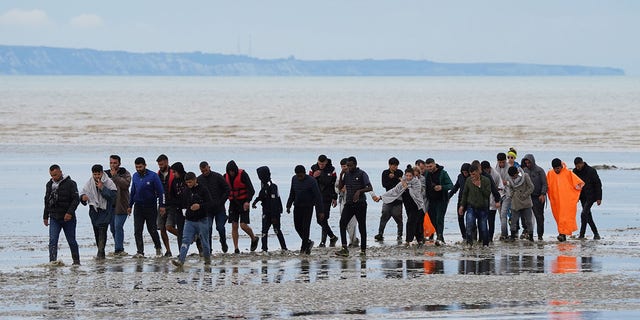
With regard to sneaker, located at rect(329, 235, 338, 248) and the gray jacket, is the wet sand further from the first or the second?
sneaker, located at rect(329, 235, 338, 248)

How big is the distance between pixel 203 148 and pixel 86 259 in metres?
30.6

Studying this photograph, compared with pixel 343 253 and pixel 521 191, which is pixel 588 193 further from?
pixel 343 253

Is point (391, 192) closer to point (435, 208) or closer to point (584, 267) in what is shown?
point (435, 208)

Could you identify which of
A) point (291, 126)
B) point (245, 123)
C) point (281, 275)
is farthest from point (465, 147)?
point (281, 275)

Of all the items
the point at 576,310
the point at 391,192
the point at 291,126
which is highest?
the point at 291,126

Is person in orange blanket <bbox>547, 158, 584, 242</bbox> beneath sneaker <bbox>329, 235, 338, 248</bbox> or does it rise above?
above

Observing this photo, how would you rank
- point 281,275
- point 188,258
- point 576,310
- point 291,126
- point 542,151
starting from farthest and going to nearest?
point 291,126, point 542,151, point 188,258, point 281,275, point 576,310

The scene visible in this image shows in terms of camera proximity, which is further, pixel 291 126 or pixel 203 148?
pixel 291 126

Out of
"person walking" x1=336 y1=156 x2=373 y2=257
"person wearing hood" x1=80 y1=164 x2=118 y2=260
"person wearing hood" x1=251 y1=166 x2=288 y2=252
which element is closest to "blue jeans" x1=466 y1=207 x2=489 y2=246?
"person walking" x1=336 y1=156 x2=373 y2=257

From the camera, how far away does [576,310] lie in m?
12.5

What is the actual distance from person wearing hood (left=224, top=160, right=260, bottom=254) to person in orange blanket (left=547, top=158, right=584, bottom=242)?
17.3 feet

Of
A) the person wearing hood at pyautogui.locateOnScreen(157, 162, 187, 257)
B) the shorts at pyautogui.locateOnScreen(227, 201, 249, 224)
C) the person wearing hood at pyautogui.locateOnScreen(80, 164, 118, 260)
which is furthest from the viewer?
the shorts at pyautogui.locateOnScreen(227, 201, 249, 224)

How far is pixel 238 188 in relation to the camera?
18578 mm

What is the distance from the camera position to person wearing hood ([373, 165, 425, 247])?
1916 cm
